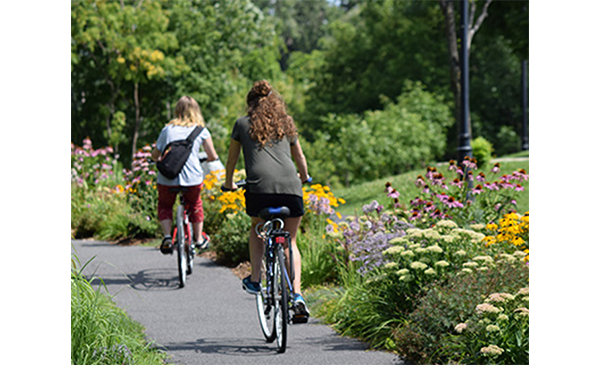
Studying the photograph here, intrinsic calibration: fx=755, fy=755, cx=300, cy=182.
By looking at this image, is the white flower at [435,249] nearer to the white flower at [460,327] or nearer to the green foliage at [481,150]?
the white flower at [460,327]

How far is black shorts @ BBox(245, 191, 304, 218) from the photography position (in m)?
5.76

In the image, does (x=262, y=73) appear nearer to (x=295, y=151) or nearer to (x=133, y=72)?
(x=133, y=72)

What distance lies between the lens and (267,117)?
19.4 ft

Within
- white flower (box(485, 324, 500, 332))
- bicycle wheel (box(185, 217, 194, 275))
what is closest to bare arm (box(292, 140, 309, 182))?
white flower (box(485, 324, 500, 332))

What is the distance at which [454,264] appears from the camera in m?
6.09

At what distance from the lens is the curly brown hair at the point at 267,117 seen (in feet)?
19.2

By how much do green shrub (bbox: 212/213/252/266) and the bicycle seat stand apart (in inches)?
148

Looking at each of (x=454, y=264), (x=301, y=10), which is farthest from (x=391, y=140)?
(x=301, y=10)

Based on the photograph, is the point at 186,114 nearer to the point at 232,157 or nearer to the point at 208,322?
the point at 232,157

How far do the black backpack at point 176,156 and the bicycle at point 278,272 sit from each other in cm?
237

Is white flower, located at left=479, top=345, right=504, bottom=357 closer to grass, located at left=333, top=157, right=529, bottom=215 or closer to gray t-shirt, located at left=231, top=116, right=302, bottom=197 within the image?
gray t-shirt, located at left=231, top=116, right=302, bottom=197

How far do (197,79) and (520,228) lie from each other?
1983cm

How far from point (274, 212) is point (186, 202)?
9.91ft

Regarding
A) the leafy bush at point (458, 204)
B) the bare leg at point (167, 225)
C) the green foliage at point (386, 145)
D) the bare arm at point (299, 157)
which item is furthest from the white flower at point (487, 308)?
the green foliage at point (386, 145)
